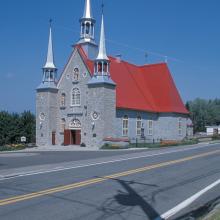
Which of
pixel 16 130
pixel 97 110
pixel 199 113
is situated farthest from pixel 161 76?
pixel 199 113

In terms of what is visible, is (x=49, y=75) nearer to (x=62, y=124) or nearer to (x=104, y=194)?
(x=62, y=124)

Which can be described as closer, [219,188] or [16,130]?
[219,188]

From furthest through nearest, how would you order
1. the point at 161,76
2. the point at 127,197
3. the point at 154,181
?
the point at 161,76 → the point at 154,181 → the point at 127,197

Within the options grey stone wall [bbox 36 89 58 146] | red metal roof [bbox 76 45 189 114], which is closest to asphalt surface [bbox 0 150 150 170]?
red metal roof [bbox 76 45 189 114]

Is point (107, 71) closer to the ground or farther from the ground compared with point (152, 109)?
farther from the ground

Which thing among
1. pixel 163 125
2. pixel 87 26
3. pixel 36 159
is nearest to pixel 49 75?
pixel 87 26

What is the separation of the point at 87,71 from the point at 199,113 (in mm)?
63739

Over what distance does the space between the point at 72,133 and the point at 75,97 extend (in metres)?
4.25

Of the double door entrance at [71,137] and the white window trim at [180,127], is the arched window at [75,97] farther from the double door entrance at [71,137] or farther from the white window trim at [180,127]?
the white window trim at [180,127]

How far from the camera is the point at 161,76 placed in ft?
180

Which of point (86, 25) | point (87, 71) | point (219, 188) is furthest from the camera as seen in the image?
point (86, 25)

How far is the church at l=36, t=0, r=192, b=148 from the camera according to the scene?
41.9 metres

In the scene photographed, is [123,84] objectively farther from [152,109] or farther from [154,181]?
[154,181]

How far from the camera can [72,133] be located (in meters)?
45.3
